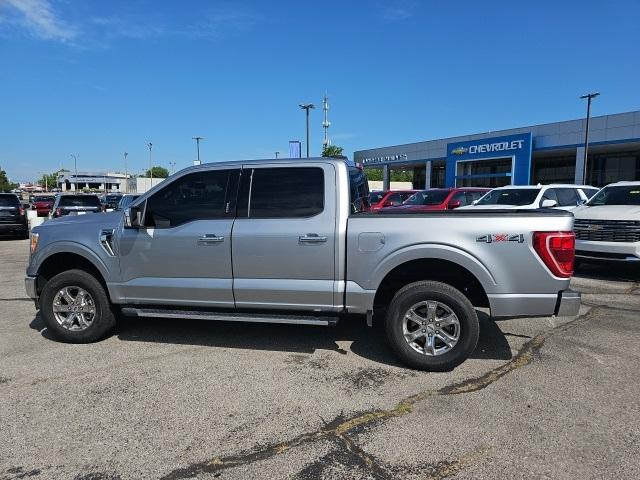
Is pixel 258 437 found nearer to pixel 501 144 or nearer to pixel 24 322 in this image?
pixel 24 322

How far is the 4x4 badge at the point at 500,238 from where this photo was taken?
4.39m

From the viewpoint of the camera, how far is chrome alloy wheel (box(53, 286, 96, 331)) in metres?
5.44

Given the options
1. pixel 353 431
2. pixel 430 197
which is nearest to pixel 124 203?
pixel 430 197

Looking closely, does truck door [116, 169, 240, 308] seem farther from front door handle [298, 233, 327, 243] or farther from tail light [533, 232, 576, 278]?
tail light [533, 232, 576, 278]

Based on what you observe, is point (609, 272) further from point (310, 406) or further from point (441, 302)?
point (310, 406)

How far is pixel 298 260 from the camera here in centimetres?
482

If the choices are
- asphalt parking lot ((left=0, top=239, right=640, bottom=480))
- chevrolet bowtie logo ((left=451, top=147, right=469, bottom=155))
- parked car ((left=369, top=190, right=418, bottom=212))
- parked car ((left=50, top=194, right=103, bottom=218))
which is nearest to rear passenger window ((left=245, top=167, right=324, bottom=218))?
asphalt parking lot ((left=0, top=239, right=640, bottom=480))

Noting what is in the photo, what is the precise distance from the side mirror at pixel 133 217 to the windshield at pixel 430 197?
11.9 m

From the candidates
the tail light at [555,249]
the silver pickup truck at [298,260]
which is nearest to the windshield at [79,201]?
the silver pickup truck at [298,260]

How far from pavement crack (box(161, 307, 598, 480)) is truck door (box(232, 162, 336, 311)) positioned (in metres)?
1.29

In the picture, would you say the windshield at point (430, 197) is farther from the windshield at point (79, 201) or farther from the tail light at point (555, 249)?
the windshield at point (79, 201)

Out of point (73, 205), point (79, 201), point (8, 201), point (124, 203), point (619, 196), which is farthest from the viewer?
point (124, 203)

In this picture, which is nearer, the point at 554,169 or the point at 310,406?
the point at 310,406

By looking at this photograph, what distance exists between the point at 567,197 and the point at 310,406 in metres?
11.2
